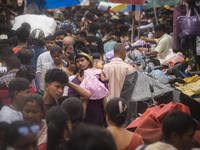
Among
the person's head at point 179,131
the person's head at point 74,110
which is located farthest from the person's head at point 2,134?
the person's head at point 179,131

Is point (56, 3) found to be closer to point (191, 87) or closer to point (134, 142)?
point (191, 87)

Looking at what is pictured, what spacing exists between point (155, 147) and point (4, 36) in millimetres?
6179

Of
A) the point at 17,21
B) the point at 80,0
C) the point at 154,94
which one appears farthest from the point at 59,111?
the point at 80,0

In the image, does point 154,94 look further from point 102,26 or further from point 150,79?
point 102,26

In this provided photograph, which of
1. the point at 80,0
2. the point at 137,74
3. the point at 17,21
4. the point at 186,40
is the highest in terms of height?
the point at 80,0

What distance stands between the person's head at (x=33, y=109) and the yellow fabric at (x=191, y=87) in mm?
2747

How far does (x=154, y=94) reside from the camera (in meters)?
4.50

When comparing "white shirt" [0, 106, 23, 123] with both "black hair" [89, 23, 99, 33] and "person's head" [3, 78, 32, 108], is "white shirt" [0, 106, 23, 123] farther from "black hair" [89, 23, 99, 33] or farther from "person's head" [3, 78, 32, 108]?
"black hair" [89, 23, 99, 33]

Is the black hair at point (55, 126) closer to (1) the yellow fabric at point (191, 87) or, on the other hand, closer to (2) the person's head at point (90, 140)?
(2) the person's head at point (90, 140)

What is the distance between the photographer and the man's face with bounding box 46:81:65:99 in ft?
10.2

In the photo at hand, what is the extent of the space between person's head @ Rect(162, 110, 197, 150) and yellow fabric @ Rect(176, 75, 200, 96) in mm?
2297

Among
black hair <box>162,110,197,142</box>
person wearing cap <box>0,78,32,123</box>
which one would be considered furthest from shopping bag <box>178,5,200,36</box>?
person wearing cap <box>0,78,32,123</box>

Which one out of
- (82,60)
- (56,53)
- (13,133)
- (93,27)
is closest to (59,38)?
(93,27)

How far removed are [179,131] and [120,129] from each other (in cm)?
56
